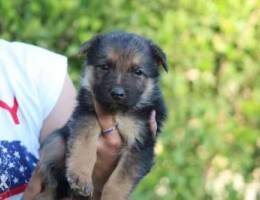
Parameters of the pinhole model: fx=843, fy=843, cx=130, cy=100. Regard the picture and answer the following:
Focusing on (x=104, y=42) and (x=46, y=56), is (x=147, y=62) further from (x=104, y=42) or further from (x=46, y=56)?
(x=46, y=56)

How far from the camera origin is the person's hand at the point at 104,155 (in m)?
4.18

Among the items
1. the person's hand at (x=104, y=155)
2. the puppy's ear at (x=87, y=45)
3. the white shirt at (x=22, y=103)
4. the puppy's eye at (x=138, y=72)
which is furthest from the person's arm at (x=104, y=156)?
the puppy's ear at (x=87, y=45)

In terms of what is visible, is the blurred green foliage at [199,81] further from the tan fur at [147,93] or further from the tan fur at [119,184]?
the tan fur at [119,184]

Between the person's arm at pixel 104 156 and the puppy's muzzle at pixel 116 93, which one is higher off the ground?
the puppy's muzzle at pixel 116 93

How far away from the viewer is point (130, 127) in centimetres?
421

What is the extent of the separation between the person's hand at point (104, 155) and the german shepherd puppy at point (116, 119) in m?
0.03

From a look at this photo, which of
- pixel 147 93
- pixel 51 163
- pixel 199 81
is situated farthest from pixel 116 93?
pixel 199 81

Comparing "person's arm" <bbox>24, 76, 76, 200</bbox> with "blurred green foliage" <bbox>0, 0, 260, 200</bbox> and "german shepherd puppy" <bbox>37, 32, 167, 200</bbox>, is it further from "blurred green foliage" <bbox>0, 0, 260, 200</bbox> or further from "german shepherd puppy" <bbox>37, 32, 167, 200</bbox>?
"blurred green foliage" <bbox>0, 0, 260, 200</bbox>


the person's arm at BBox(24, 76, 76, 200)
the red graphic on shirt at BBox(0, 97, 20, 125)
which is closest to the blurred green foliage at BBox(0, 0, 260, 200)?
the person's arm at BBox(24, 76, 76, 200)

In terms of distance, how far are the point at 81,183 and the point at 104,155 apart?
0.22m

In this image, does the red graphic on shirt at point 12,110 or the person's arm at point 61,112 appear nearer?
the red graphic on shirt at point 12,110

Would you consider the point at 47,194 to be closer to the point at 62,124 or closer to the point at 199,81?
the point at 62,124

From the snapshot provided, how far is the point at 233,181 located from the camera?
7.51 metres

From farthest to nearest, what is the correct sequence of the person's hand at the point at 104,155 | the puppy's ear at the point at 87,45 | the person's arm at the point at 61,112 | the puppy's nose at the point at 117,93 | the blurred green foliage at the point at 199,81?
the blurred green foliage at the point at 199,81, the person's arm at the point at 61,112, the puppy's ear at the point at 87,45, the person's hand at the point at 104,155, the puppy's nose at the point at 117,93
